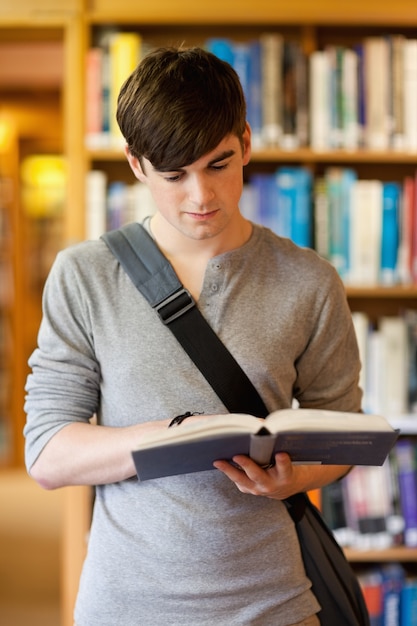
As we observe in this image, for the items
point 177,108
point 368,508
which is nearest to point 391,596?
point 368,508

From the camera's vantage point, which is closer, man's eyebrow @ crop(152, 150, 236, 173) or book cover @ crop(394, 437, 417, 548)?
man's eyebrow @ crop(152, 150, 236, 173)

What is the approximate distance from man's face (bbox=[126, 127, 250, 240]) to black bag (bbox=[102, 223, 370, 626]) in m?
0.08

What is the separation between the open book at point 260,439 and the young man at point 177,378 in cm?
5

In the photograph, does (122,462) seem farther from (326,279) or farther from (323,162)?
(323,162)

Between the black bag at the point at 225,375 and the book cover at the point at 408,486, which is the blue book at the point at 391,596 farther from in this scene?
the black bag at the point at 225,375

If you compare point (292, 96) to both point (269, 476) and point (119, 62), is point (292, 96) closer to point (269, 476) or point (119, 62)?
point (119, 62)

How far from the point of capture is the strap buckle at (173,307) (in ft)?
3.82

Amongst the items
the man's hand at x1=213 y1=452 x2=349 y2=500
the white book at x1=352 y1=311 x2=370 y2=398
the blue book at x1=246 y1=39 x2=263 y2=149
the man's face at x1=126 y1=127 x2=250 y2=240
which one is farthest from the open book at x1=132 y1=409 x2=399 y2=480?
the blue book at x1=246 y1=39 x2=263 y2=149

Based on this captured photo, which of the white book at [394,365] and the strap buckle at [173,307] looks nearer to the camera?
the strap buckle at [173,307]

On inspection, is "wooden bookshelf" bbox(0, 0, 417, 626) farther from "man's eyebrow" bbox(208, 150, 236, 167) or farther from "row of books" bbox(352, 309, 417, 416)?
"man's eyebrow" bbox(208, 150, 236, 167)

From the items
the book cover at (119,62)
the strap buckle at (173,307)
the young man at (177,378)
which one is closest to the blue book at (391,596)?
the young man at (177,378)

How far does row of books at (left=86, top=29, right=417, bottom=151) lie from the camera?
2.43m

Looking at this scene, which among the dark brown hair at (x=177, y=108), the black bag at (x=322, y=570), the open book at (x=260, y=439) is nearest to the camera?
the open book at (x=260, y=439)

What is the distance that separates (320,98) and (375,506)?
1221 millimetres
